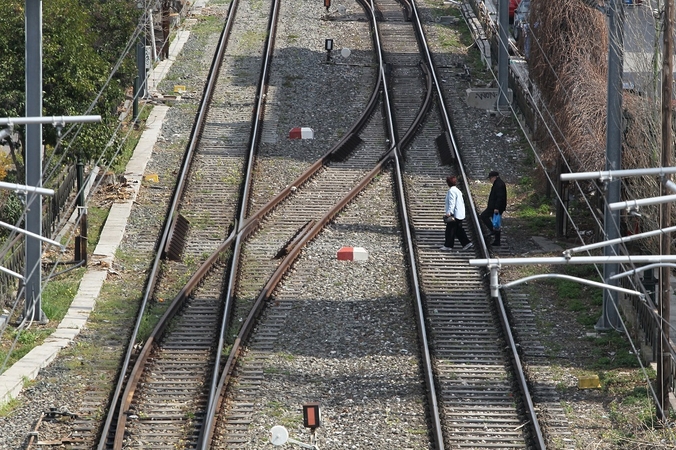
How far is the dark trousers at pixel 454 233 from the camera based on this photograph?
880 inches

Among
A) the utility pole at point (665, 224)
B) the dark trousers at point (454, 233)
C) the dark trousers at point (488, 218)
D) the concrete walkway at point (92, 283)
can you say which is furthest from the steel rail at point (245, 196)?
the utility pole at point (665, 224)

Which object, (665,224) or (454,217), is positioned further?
(454,217)

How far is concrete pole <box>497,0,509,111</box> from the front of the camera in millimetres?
31172

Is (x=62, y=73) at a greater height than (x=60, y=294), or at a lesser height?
greater

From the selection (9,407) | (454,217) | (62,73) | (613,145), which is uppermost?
(613,145)

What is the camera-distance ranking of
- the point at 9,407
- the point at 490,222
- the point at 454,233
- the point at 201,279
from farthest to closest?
1. the point at 490,222
2. the point at 454,233
3. the point at 201,279
4. the point at 9,407

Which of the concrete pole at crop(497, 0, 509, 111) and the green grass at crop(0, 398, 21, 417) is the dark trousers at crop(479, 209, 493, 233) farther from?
the green grass at crop(0, 398, 21, 417)

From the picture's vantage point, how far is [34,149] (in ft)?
64.6

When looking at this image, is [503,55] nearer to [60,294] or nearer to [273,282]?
[273,282]

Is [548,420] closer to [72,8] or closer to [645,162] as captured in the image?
[645,162]

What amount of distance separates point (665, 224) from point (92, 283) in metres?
9.94

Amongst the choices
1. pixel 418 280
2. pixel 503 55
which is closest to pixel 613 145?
pixel 418 280

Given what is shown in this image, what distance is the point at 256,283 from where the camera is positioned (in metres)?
21.0

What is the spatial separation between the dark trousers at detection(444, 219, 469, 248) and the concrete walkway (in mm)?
5991
